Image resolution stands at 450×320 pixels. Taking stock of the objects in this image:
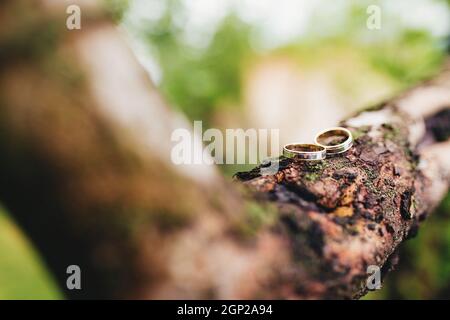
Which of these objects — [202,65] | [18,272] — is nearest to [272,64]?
[202,65]

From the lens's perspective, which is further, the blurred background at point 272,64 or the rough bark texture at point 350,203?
the blurred background at point 272,64

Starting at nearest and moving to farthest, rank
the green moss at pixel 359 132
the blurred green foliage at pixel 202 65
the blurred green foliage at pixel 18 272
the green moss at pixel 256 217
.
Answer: the green moss at pixel 256 217
the green moss at pixel 359 132
the blurred green foliage at pixel 18 272
the blurred green foliage at pixel 202 65

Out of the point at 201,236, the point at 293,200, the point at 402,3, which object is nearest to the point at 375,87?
the point at 402,3

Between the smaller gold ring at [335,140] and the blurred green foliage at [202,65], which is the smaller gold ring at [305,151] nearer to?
the smaller gold ring at [335,140]
